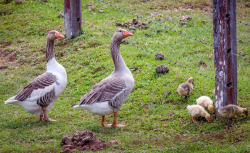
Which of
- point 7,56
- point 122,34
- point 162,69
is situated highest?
point 122,34

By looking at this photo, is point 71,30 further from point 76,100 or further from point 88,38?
point 76,100

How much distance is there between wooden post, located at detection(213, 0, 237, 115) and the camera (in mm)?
6035

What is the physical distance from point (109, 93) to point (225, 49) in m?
2.62

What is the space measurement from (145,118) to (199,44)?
4.68 meters

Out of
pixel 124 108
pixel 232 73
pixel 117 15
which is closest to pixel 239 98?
pixel 232 73

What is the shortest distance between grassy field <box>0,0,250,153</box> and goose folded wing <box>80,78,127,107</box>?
2.20 ft

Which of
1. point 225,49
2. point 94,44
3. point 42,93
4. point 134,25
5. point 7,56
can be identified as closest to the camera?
point 225,49

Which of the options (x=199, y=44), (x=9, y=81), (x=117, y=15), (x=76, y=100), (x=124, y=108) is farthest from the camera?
(x=117, y=15)

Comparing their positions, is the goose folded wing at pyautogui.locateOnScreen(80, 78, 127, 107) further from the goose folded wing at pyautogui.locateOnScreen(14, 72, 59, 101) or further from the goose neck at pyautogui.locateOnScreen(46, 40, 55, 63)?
the goose neck at pyautogui.locateOnScreen(46, 40, 55, 63)

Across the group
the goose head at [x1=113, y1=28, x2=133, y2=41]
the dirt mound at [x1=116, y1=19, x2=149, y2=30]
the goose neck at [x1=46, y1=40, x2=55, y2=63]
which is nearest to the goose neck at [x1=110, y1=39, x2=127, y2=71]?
the goose head at [x1=113, y1=28, x2=133, y2=41]

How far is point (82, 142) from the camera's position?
5.61 meters

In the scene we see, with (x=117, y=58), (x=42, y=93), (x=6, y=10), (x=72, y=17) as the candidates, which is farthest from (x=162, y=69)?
(x=6, y=10)

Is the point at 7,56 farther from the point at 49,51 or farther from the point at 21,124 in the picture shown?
the point at 21,124

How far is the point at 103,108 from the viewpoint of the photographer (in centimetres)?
635
